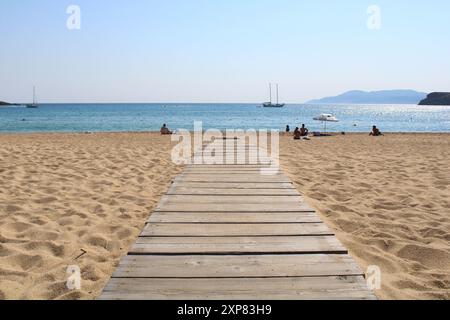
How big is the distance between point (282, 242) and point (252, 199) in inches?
58.9

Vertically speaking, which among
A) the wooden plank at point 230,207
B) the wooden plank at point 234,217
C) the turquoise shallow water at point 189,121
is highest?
the turquoise shallow water at point 189,121

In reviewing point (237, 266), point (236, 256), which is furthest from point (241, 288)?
point (236, 256)

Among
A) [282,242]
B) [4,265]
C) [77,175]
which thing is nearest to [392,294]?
[282,242]

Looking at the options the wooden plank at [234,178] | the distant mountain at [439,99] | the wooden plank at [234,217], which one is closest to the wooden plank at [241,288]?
the wooden plank at [234,217]

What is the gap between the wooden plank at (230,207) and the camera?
3.76 m

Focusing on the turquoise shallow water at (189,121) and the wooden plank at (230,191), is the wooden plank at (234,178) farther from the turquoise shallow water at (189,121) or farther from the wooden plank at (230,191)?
the turquoise shallow water at (189,121)

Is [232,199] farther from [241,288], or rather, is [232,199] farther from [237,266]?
[241,288]

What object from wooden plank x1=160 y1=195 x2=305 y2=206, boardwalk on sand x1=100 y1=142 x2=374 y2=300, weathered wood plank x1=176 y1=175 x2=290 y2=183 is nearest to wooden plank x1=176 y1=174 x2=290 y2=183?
weathered wood plank x1=176 y1=175 x2=290 y2=183

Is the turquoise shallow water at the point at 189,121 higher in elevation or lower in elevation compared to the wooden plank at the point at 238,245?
higher

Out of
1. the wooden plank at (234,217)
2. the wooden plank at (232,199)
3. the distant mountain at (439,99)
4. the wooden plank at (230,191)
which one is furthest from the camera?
the distant mountain at (439,99)

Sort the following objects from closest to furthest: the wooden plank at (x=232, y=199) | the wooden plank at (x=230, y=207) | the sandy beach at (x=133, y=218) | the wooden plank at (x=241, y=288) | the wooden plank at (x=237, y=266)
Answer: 1. the wooden plank at (x=241, y=288)
2. the wooden plank at (x=237, y=266)
3. the sandy beach at (x=133, y=218)
4. the wooden plank at (x=230, y=207)
5. the wooden plank at (x=232, y=199)

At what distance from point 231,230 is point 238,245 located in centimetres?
36

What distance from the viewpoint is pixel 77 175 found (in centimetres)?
670
